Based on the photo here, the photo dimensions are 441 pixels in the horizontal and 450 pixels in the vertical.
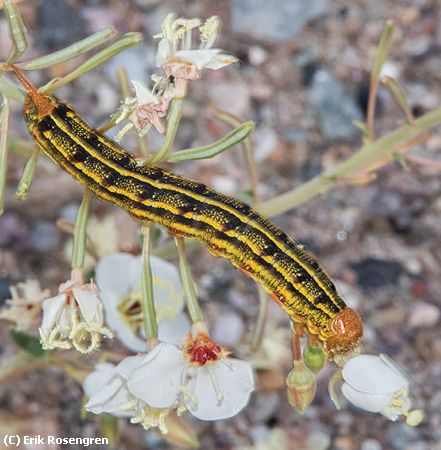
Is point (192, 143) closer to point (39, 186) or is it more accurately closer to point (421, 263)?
point (39, 186)

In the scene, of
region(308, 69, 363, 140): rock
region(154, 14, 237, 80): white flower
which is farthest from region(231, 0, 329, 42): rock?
region(154, 14, 237, 80): white flower

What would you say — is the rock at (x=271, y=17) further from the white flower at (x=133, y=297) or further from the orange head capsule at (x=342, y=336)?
the orange head capsule at (x=342, y=336)

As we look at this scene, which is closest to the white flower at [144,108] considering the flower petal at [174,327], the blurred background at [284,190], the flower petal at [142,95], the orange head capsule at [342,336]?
the flower petal at [142,95]

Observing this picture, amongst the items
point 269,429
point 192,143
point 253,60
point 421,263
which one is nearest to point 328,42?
point 253,60

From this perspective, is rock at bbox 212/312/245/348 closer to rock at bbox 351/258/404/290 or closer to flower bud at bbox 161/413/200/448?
rock at bbox 351/258/404/290

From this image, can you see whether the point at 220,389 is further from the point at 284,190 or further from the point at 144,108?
the point at 284,190
